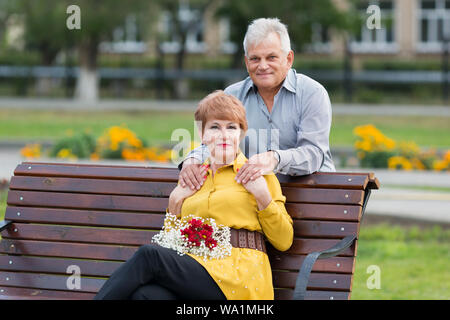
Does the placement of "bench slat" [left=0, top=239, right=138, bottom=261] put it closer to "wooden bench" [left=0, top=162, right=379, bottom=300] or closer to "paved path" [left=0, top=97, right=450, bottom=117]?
"wooden bench" [left=0, top=162, right=379, bottom=300]

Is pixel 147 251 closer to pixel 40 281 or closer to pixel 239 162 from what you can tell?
pixel 239 162

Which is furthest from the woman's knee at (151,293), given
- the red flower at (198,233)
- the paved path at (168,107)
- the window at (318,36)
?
the window at (318,36)

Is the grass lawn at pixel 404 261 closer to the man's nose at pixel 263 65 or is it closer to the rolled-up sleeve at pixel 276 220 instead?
the rolled-up sleeve at pixel 276 220

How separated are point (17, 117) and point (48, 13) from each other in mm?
4064

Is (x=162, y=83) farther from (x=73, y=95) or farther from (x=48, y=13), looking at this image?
(x=48, y=13)

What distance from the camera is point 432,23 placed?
31.5 meters

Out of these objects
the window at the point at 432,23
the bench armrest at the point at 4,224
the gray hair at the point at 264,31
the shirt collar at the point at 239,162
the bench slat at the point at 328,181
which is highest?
the window at the point at 432,23

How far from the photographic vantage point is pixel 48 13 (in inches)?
874

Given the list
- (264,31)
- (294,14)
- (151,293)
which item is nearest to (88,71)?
(294,14)

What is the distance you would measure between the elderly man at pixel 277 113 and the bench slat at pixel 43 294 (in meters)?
0.84

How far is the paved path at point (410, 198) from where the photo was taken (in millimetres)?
7863

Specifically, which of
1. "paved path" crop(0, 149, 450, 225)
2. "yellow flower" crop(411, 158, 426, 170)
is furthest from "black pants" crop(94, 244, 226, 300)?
"yellow flower" crop(411, 158, 426, 170)
